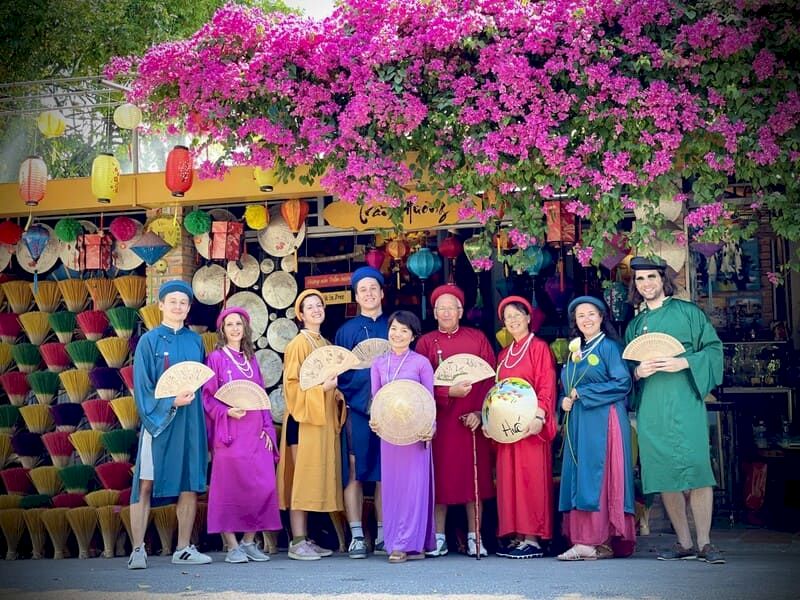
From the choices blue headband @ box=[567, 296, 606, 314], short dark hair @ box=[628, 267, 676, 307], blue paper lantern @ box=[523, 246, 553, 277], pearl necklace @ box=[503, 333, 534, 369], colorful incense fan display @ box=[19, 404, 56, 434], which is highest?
blue paper lantern @ box=[523, 246, 553, 277]

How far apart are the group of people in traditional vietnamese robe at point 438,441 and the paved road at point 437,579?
0.28 meters

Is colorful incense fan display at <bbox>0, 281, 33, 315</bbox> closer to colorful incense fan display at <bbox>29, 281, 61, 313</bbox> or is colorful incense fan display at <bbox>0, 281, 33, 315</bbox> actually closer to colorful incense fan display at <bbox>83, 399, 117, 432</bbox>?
colorful incense fan display at <bbox>29, 281, 61, 313</bbox>

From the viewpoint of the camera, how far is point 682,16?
7.34 m

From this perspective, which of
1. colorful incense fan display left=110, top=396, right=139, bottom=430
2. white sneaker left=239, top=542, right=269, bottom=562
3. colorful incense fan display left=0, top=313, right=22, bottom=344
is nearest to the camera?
white sneaker left=239, top=542, right=269, bottom=562

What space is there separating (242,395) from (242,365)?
0.31 m

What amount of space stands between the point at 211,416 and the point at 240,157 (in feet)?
6.41

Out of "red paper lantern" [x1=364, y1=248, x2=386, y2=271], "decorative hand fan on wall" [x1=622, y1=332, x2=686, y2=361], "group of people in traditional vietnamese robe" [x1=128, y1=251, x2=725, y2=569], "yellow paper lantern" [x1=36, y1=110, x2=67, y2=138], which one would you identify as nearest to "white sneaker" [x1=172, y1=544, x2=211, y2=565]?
"group of people in traditional vietnamese robe" [x1=128, y1=251, x2=725, y2=569]

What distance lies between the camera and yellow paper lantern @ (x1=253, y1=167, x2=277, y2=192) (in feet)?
28.8

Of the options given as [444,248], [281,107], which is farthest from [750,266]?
[281,107]

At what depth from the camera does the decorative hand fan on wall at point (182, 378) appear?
300 inches

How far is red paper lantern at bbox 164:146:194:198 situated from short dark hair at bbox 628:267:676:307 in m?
3.74

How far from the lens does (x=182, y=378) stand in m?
7.64

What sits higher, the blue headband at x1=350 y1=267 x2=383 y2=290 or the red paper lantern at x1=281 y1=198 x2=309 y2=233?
the red paper lantern at x1=281 y1=198 x2=309 y2=233

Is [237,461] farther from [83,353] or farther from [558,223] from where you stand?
[558,223]
